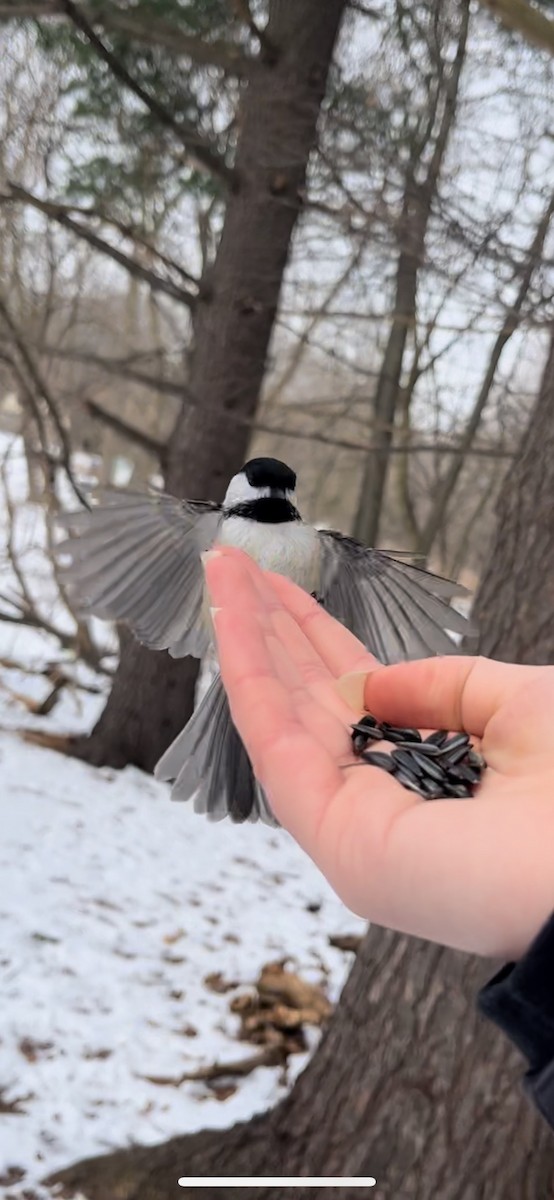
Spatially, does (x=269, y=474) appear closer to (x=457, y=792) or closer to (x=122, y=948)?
(x=457, y=792)

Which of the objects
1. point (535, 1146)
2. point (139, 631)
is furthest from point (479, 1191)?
point (139, 631)

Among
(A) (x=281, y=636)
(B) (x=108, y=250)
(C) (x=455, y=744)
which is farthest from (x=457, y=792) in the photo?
(B) (x=108, y=250)

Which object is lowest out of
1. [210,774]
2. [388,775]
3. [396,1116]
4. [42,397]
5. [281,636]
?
[396,1116]

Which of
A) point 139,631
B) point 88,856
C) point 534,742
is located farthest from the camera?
point 88,856

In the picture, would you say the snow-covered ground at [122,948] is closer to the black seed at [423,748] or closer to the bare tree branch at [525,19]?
the black seed at [423,748]

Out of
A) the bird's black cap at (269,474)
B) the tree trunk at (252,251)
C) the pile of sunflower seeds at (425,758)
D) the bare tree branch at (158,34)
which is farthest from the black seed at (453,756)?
the bare tree branch at (158,34)

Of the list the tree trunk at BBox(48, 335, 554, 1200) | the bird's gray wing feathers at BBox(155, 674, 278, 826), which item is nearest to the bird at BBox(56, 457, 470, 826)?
the bird's gray wing feathers at BBox(155, 674, 278, 826)

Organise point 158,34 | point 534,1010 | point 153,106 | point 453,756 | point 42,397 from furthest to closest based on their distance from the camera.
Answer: point 42,397
point 158,34
point 153,106
point 453,756
point 534,1010

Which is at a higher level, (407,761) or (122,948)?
(407,761)

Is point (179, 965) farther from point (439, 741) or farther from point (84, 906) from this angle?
point (439, 741)
